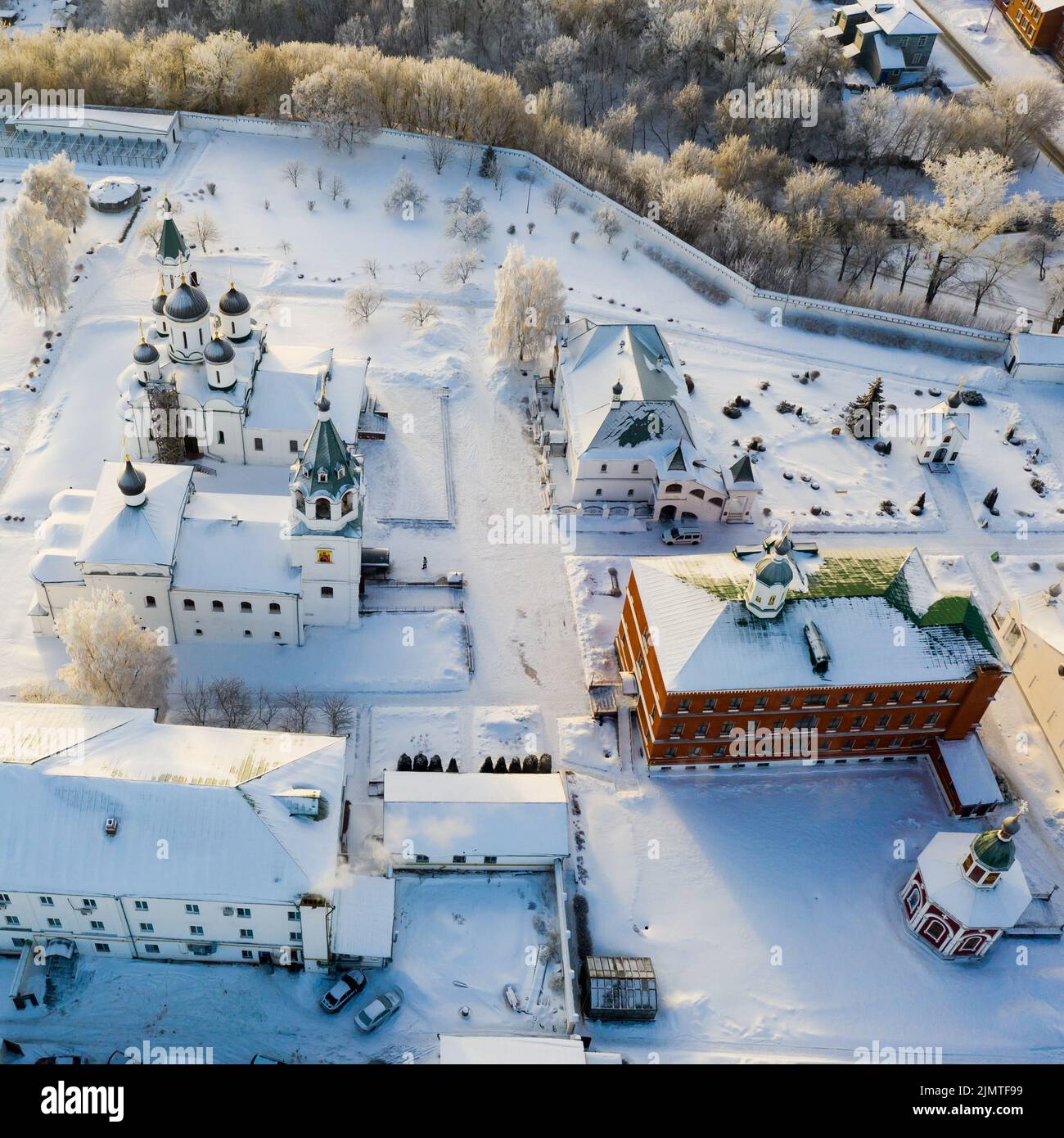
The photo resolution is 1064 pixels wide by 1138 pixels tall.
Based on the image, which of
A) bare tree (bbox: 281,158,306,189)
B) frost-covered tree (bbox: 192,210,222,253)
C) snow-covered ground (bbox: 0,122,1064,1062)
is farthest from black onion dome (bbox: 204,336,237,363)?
bare tree (bbox: 281,158,306,189)

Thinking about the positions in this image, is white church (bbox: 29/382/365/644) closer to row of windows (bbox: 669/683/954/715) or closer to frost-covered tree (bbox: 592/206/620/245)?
row of windows (bbox: 669/683/954/715)

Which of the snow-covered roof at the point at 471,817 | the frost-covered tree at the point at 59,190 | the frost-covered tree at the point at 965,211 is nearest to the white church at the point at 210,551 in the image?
the snow-covered roof at the point at 471,817

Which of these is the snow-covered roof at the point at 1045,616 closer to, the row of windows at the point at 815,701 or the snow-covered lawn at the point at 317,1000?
the row of windows at the point at 815,701

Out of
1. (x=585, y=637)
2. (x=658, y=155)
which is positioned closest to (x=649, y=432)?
(x=585, y=637)

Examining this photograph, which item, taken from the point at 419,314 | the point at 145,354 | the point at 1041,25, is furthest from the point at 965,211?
the point at 145,354

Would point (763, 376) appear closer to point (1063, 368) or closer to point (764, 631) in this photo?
point (1063, 368)

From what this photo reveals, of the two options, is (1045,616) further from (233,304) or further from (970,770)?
(233,304)
